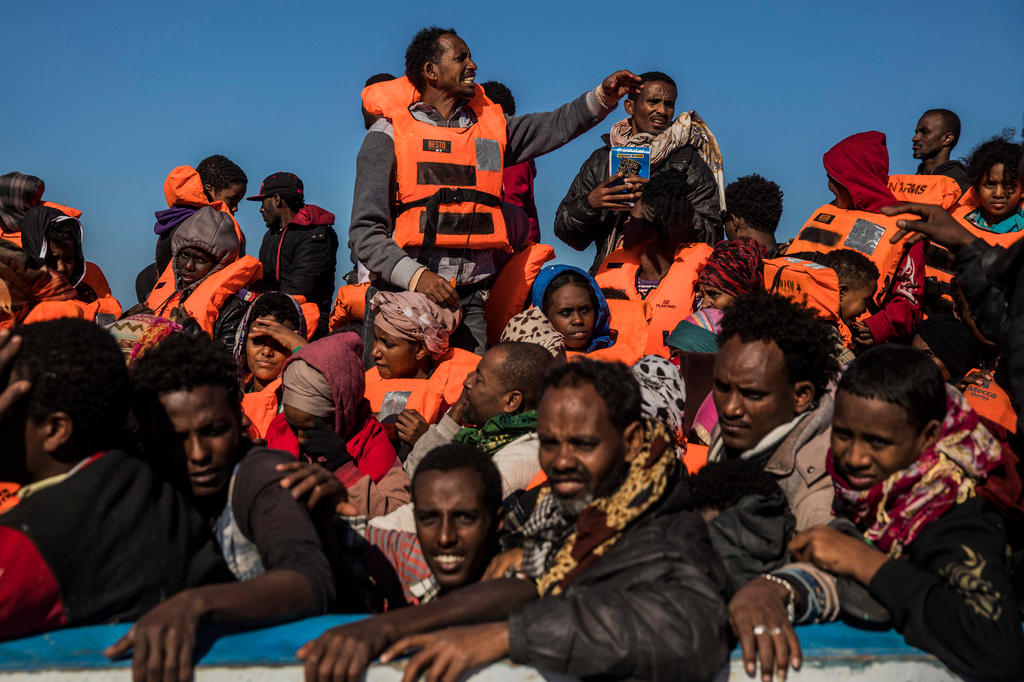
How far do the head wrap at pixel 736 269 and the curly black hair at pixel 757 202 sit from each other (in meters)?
0.94

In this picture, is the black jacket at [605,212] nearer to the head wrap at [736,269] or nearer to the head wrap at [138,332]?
the head wrap at [736,269]

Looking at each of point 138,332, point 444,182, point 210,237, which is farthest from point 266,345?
point 444,182

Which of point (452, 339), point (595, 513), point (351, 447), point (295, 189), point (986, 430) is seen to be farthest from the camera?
point (295, 189)

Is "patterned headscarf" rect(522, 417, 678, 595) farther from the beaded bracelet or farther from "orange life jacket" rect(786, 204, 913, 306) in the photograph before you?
"orange life jacket" rect(786, 204, 913, 306)

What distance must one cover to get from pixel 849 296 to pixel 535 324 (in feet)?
6.27

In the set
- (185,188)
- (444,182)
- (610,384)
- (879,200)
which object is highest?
(185,188)

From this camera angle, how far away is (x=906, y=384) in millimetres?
3316

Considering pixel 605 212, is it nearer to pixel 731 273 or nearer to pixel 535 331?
pixel 731 273

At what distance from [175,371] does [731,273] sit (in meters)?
3.69

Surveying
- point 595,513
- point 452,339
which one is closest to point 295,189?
point 452,339

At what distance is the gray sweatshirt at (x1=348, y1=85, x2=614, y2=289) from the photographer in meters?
6.04

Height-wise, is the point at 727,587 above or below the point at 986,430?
below

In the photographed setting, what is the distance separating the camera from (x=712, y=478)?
12.0ft

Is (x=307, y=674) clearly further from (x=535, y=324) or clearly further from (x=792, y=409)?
(x=535, y=324)
